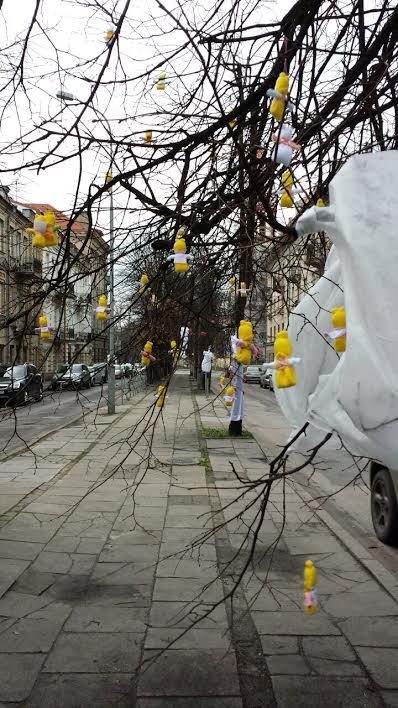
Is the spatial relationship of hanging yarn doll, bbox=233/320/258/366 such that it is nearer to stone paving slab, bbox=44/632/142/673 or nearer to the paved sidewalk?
the paved sidewalk

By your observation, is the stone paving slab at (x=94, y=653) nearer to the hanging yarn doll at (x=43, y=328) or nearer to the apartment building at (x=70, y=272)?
the apartment building at (x=70, y=272)

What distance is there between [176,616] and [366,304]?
2944mm

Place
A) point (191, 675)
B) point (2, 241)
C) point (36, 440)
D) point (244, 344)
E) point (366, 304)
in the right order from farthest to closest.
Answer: point (36, 440) < point (2, 241) < point (191, 675) < point (244, 344) < point (366, 304)

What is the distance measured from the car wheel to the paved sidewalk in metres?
0.47

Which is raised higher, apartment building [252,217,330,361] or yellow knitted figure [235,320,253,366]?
apartment building [252,217,330,361]

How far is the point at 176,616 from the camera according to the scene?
3.98 meters

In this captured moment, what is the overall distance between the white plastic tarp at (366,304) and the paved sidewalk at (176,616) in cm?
51

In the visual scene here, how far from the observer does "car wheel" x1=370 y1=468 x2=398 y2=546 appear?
552cm

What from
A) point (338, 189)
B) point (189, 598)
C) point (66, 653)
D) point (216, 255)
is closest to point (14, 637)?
point (66, 653)

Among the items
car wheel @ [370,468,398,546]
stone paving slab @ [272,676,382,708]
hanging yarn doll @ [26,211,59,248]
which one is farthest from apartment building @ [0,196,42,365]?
car wheel @ [370,468,398,546]

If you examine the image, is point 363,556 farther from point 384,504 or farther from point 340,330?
point 340,330

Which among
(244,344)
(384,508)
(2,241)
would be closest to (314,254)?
(2,241)

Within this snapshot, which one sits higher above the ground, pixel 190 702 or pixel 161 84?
pixel 161 84

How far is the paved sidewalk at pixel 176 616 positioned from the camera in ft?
10.1
